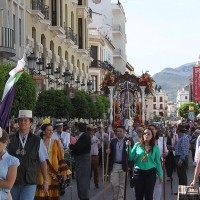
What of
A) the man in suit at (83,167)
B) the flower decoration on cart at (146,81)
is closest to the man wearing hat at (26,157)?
the man in suit at (83,167)

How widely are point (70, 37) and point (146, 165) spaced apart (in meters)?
35.5

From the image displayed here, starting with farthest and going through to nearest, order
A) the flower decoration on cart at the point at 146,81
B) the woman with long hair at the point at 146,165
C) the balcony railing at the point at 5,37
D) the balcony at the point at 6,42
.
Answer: the flower decoration on cart at the point at 146,81, the balcony railing at the point at 5,37, the balcony at the point at 6,42, the woman with long hair at the point at 146,165

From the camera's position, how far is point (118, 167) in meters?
13.6

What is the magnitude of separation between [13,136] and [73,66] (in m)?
39.7

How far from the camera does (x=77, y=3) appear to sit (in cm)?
5209

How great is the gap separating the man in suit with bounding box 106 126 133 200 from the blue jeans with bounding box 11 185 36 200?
4.52 meters

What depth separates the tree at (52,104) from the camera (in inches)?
1186

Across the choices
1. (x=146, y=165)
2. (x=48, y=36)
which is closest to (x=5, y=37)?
(x=48, y=36)

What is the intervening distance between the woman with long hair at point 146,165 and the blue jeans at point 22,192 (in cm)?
296

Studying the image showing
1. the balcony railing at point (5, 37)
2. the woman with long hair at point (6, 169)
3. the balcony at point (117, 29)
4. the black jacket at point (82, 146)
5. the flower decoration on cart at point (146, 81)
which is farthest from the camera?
the balcony at point (117, 29)

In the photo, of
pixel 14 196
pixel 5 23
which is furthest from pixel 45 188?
pixel 5 23

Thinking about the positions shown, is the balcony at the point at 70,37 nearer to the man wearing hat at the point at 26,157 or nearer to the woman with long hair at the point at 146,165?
the woman with long hair at the point at 146,165

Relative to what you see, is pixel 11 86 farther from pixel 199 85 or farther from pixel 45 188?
pixel 199 85

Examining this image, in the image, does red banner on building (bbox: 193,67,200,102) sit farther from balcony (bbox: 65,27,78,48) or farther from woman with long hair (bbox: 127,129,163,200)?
woman with long hair (bbox: 127,129,163,200)
